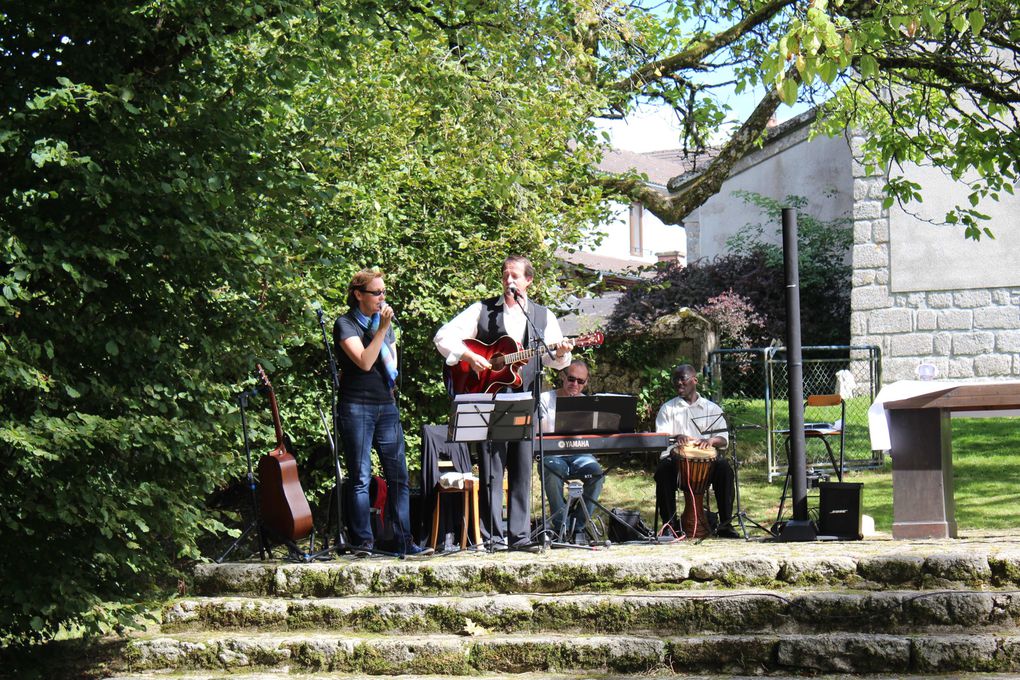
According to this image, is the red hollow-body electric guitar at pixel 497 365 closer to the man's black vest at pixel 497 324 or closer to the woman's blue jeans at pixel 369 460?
the man's black vest at pixel 497 324

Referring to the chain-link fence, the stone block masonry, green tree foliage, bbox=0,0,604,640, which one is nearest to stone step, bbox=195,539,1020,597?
green tree foliage, bbox=0,0,604,640

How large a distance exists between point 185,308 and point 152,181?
0.76m

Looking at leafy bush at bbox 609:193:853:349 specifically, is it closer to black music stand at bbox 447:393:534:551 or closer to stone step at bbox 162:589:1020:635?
black music stand at bbox 447:393:534:551

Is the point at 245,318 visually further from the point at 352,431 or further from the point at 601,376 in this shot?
the point at 601,376

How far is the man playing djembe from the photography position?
29.2 ft

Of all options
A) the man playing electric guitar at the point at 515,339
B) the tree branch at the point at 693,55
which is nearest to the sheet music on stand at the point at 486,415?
the man playing electric guitar at the point at 515,339

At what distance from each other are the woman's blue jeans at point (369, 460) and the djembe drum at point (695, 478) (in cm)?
210

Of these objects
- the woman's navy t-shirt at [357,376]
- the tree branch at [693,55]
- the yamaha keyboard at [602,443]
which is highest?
the tree branch at [693,55]

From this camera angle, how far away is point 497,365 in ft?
25.1

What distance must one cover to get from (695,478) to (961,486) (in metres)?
4.05

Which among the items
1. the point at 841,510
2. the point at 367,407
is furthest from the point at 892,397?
the point at 367,407

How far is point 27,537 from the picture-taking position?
20.4ft

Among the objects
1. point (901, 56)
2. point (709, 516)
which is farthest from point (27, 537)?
point (901, 56)

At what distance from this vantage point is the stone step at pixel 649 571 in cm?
612
